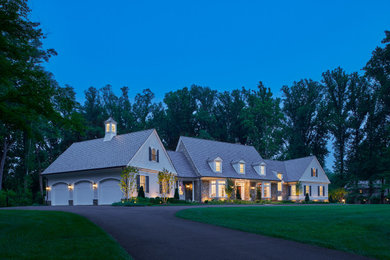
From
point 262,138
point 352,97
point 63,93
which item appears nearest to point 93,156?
point 63,93

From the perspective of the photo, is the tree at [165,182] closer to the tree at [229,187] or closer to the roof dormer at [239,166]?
the tree at [229,187]

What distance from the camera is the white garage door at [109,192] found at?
29.9m

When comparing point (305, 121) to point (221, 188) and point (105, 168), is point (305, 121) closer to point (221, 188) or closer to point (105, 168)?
point (221, 188)

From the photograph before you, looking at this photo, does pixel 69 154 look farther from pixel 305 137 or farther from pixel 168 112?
pixel 305 137

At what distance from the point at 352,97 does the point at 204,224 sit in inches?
1886

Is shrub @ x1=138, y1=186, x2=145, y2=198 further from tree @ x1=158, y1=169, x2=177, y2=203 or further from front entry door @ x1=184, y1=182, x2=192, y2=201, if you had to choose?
front entry door @ x1=184, y1=182, x2=192, y2=201

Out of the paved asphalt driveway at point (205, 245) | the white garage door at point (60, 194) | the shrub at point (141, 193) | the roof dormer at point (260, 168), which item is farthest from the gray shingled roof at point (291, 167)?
the paved asphalt driveway at point (205, 245)

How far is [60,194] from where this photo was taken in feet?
112

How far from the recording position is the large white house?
3098 centimetres

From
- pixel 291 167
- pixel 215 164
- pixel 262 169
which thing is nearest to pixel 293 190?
pixel 291 167

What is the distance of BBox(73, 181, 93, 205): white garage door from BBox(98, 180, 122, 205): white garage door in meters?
1.28

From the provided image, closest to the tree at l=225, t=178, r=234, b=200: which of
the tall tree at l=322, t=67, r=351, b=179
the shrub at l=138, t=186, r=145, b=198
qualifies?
the shrub at l=138, t=186, r=145, b=198

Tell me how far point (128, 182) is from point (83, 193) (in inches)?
226

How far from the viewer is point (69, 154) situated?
3656 centimetres
